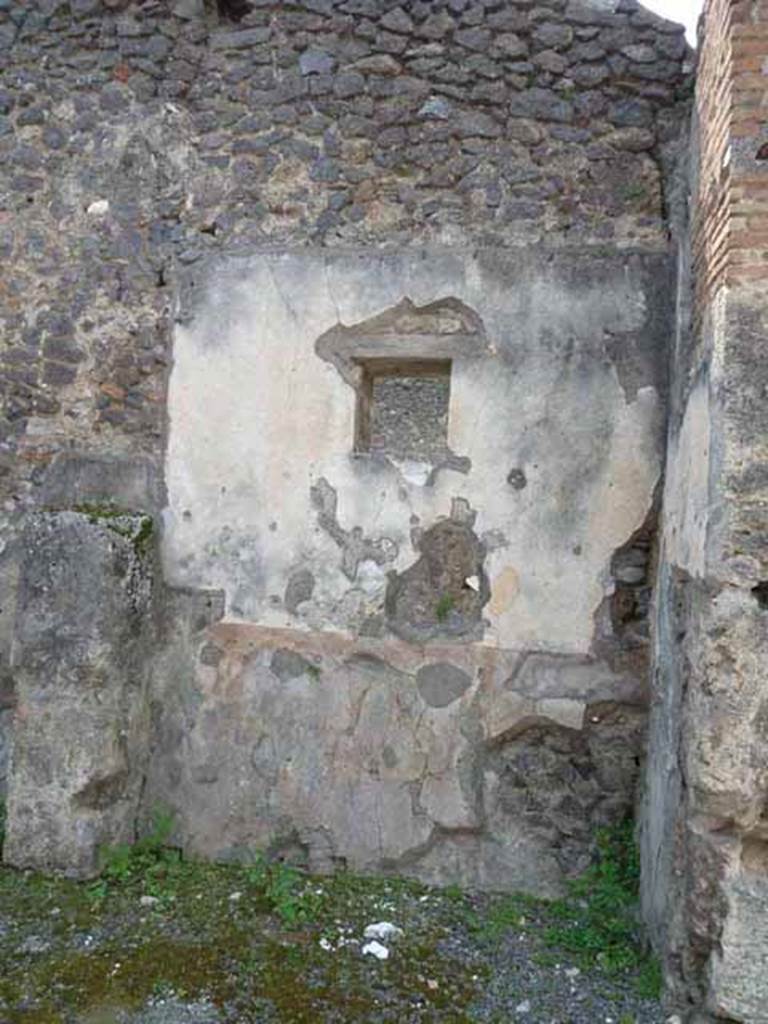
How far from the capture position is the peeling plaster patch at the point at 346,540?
4020mm

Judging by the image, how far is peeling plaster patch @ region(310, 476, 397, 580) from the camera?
4.02m

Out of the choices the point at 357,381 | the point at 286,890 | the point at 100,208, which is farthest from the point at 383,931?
the point at 100,208

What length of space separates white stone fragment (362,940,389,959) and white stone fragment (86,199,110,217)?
11.1 ft

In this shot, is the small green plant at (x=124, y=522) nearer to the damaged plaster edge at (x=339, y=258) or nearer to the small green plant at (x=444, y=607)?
the damaged plaster edge at (x=339, y=258)

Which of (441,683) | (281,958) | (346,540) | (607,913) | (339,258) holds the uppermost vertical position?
(339,258)

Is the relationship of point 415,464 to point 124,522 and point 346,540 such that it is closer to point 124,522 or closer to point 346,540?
point 346,540

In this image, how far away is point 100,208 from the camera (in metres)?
4.37

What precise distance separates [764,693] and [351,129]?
2.92 m

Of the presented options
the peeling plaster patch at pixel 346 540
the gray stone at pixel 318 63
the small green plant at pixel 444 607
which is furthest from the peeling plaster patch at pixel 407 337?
the gray stone at pixel 318 63

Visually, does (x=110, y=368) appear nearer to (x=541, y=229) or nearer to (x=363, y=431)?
(x=363, y=431)

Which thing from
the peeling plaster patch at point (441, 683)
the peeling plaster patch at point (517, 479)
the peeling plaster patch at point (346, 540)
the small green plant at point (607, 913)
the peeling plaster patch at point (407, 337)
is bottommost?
the small green plant at point (607, 913)

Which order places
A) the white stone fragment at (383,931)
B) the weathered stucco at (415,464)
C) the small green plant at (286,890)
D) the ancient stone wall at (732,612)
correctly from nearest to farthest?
the ancient stone wall at (732,612), the white stone fragment at (383,931), the small green plant at (286,890), the weathered stucco at (415,464)

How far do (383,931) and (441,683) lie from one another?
995 mm

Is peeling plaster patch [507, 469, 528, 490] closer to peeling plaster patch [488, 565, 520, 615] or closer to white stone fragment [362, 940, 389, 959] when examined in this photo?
peeling plaster patch [488, 565, 520, 615]
